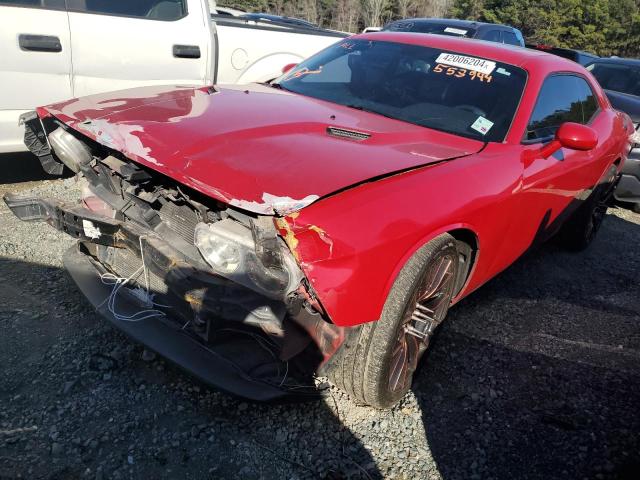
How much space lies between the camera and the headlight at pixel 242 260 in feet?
6.25

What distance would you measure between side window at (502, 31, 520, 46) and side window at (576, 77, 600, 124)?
6856mm

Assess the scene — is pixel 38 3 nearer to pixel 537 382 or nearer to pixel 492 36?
pixel 537 382

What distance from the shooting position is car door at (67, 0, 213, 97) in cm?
428

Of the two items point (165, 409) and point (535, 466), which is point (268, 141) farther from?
point (535, 466)

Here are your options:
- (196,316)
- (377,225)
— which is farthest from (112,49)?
(377,225)

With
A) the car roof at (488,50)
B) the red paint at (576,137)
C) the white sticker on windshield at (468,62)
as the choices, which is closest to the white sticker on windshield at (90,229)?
the white sticker on windshield at (468,62)

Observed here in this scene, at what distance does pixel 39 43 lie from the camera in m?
4.04

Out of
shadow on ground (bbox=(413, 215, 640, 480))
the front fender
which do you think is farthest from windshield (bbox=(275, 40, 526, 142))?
shadow on ground (bbox=(413, 215, 640, 480))

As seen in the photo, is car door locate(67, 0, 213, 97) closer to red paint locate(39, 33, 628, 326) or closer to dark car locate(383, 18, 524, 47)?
red paint locate(39, 33, 628, 326)

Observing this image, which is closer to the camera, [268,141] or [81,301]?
[268,141]

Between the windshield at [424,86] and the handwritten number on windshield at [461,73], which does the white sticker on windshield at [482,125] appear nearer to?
the windshield at [424,86]

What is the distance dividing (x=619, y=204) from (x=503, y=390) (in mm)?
5017

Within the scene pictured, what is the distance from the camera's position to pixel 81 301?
3.00 m

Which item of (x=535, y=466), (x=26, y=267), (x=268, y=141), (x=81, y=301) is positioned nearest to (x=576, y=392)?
(x=535, y=466)
